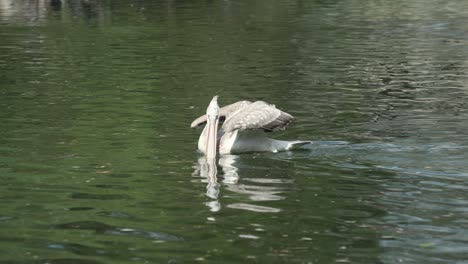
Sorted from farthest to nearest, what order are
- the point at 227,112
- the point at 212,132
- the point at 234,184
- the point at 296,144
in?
the point at 227,112 < the point at 296,144 < the point at 212,132 < the point at 234,184

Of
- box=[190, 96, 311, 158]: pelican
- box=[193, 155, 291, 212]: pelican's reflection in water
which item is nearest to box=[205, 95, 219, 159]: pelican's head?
box=[190, 96, 311, 158]: pelican

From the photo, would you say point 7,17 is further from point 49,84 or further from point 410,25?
point 49,84

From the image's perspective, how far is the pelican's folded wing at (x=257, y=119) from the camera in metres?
13.6

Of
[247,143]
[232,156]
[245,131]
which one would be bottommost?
[232,156]

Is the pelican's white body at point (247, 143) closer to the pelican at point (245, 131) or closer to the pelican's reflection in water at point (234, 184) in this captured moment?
the pelican at point (245, 131)

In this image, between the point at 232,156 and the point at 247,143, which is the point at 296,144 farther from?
the point at 232,156

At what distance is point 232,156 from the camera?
13914 mm

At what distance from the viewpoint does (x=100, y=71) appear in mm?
23703

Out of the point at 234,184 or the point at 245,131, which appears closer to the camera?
the point at 234,184

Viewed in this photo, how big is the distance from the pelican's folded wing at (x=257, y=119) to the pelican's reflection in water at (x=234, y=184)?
1.55ft

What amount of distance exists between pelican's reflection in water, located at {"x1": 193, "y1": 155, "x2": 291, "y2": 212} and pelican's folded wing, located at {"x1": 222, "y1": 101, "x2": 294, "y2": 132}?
472mm

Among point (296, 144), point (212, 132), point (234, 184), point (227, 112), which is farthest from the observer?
point (227, 112)

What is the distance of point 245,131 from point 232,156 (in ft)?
1.24

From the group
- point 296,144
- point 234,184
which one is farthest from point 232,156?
point 234,184
